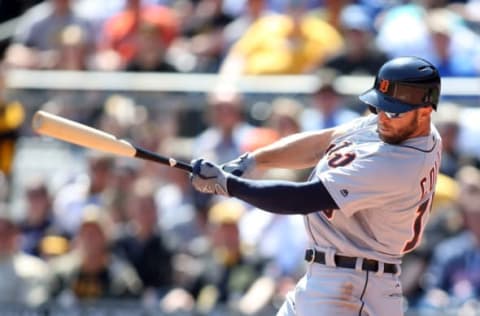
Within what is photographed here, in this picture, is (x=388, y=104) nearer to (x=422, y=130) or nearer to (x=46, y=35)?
(x=422, y=130)

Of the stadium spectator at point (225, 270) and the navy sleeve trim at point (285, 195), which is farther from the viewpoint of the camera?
the stadium spectator at point (225, 270)

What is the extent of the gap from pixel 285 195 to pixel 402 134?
558mm

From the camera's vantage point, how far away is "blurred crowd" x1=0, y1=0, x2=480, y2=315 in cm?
781

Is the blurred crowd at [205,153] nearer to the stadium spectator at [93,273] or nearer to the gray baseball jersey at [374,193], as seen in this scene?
the stadium spectator at [93,273]

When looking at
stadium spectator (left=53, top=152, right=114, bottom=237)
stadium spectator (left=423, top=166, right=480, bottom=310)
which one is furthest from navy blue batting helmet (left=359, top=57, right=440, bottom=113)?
stadium spectator (left=53, top=152, right=114, bottom=237)

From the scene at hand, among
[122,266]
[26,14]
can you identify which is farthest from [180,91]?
[26,14]

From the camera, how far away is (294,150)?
5.39m

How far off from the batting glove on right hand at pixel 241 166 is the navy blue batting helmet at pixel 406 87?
0.66 meters

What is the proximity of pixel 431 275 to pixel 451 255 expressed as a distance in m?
0.21

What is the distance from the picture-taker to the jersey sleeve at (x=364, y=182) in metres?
4.84

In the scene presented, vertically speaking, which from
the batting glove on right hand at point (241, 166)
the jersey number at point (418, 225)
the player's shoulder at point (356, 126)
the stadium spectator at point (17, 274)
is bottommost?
the stadium spectator at point (17, 274)

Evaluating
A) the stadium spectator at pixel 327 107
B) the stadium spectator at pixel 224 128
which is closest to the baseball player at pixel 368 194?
the stadium spectator at pixel 327 107

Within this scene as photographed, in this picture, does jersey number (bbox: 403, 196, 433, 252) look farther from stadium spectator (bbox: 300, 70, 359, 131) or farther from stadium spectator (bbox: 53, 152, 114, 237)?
stadium spectator (bbox: 53, 152, 114, 237)

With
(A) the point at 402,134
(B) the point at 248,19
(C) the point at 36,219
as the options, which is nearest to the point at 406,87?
(A) the point at 402,134
